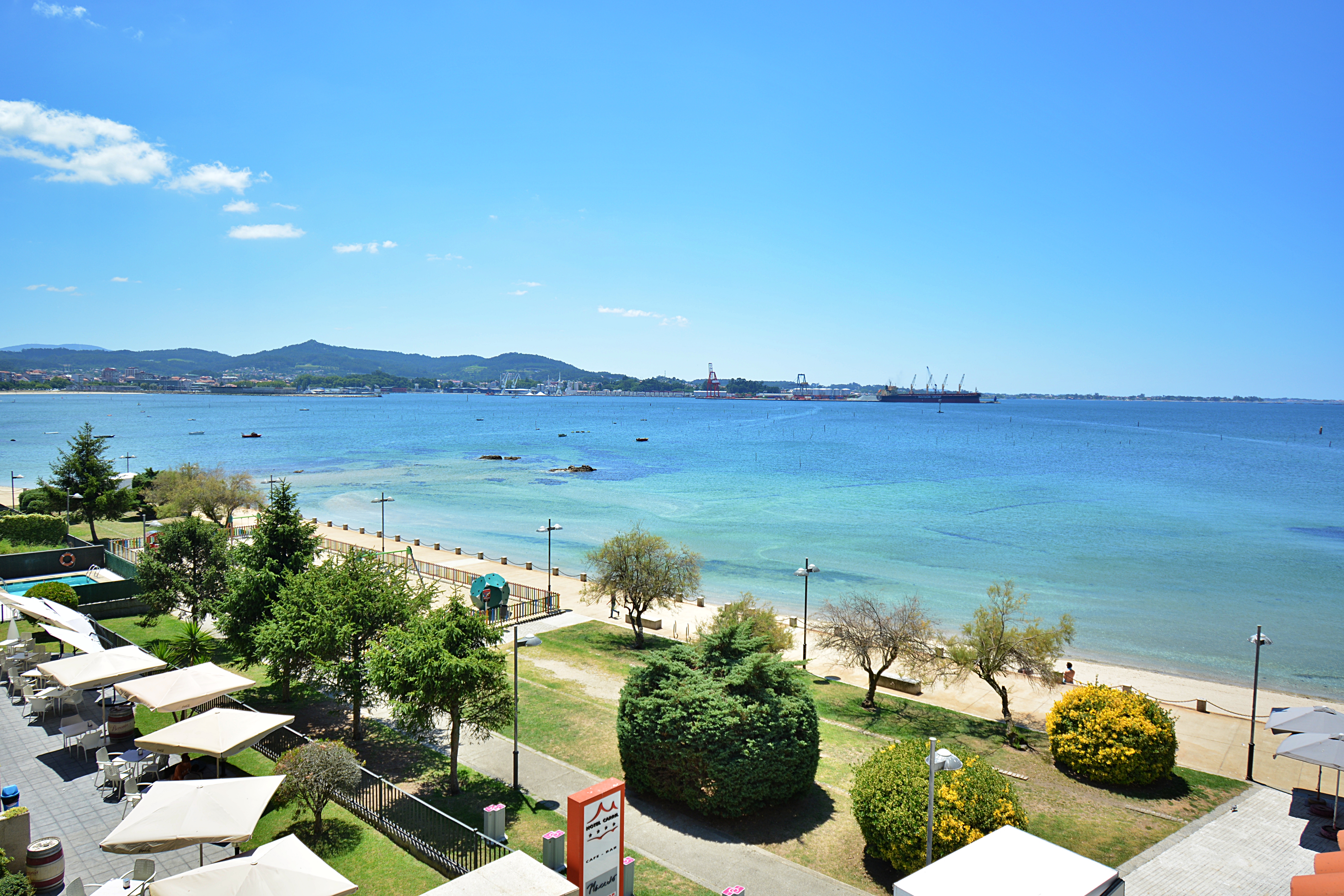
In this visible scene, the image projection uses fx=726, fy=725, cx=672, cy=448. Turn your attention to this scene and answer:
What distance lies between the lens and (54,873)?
33.6ft

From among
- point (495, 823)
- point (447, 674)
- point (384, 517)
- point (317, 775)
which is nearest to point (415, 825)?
point (495, 823)

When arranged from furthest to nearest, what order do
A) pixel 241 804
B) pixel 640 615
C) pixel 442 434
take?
pixel 442 434
pixel 640 615
pixel 241 804

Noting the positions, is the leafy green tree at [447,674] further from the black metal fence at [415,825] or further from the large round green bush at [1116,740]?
the large round green bush at [1116,740]

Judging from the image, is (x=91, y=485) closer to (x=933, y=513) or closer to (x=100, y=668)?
(x=100, y=668)

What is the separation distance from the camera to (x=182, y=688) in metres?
15.0

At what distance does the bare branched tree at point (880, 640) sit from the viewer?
22.1 metres

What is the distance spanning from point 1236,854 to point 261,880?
54.8ft

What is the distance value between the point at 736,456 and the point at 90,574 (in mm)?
96209

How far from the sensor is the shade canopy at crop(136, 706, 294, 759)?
41.8 ft

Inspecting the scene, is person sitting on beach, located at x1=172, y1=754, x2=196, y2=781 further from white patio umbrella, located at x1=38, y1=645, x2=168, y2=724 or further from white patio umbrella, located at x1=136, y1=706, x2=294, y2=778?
white patio umbrella, located at x1=38, y1=645, x2=168, y2=724

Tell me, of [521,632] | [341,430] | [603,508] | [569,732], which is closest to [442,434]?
[341,430]

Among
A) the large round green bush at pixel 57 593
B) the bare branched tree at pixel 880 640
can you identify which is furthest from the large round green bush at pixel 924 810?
the large round green bush at pixel 57 593

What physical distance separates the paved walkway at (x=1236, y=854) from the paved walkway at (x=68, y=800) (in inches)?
631

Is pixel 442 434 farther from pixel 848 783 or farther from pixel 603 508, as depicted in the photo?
pixel 848 783
